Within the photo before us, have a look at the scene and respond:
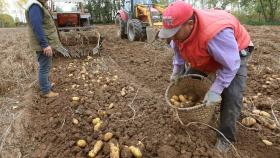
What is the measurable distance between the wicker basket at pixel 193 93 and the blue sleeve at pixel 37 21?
2.00m

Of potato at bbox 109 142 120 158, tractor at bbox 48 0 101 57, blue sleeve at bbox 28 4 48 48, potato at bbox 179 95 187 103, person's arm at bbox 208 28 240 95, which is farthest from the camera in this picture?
A: tractor at bbox 48 0 101 57

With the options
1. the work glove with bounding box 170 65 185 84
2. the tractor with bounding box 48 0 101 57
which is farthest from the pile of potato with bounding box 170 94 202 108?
the tractor with bounding box 48 0 101 57

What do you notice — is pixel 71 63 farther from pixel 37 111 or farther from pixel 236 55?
pixel 236 55

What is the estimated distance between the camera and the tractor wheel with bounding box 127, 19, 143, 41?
29.6 ft

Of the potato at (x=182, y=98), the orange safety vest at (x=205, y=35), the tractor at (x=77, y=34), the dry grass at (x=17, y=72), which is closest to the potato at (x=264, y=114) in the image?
the potato at (x=182, y=98)

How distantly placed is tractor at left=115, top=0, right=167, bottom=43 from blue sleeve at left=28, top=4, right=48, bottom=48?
4420 mm

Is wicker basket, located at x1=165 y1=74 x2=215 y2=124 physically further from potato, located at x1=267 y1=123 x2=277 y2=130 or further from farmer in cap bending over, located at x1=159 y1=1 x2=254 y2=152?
potato, located at x1=267 y1=123 x2=277 y2=130

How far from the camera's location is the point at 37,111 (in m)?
4.13

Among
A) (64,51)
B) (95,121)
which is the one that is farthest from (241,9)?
(95,121)

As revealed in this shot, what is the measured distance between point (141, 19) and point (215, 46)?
746cm

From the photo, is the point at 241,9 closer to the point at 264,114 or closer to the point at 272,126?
the point at 264,114

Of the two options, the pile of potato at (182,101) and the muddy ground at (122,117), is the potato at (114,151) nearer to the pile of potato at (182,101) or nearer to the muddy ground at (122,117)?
the muddy ground at (122,117)

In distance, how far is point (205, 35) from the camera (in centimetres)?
246

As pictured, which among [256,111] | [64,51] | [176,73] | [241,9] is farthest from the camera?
[241,9]
